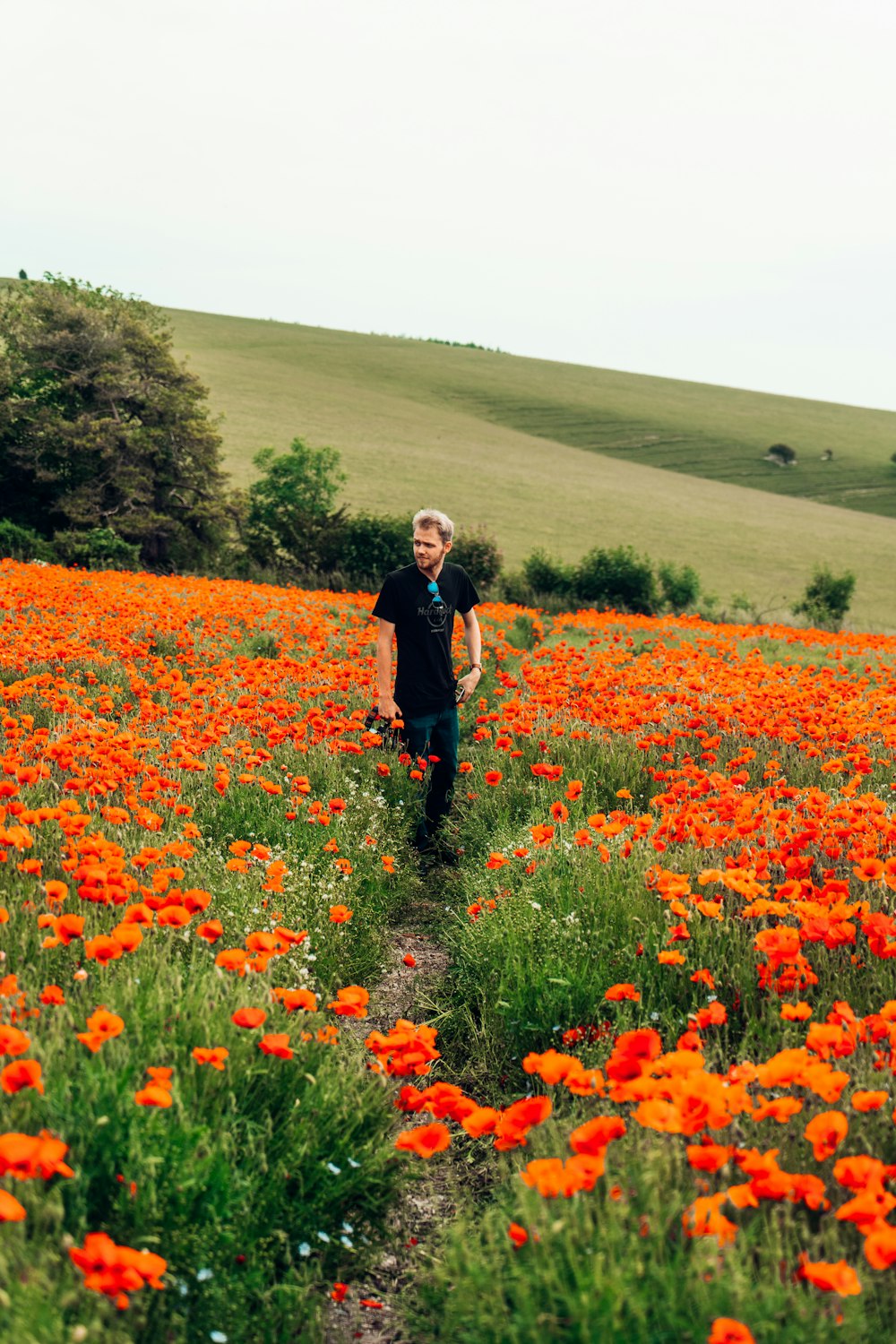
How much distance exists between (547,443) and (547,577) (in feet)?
163

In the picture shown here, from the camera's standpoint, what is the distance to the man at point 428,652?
5910 millimetres

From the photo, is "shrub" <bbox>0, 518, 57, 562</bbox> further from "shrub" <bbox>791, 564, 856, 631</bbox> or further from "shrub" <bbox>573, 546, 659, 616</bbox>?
"shrub" <bbox>791, 564, 856, 631</bbox>

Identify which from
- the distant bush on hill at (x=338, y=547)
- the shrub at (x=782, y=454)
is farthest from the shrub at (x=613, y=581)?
the shrub at (x=782, y=454)

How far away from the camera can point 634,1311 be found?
1.84 meters

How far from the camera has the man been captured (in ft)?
19.4

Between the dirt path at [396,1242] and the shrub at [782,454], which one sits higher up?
the shrub at [782,454]

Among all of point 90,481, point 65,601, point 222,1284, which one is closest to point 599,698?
point 222,1284

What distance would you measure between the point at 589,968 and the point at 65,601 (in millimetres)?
8696

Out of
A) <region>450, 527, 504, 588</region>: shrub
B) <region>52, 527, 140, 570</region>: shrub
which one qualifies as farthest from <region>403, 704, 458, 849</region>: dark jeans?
<region>52, 527, 140, 570</region>: shrub

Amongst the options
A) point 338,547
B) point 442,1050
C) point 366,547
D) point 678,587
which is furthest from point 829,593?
point 442,1050

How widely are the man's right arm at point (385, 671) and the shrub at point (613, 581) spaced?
1721 cm

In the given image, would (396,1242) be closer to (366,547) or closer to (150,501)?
(366,547)

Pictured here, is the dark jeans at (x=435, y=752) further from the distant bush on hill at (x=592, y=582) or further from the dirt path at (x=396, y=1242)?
the distant bush on hill at (x=592, y=582)

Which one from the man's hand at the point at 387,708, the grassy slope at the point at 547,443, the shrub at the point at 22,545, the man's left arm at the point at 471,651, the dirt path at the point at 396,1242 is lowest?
the dirt path at the point at 396,1242
